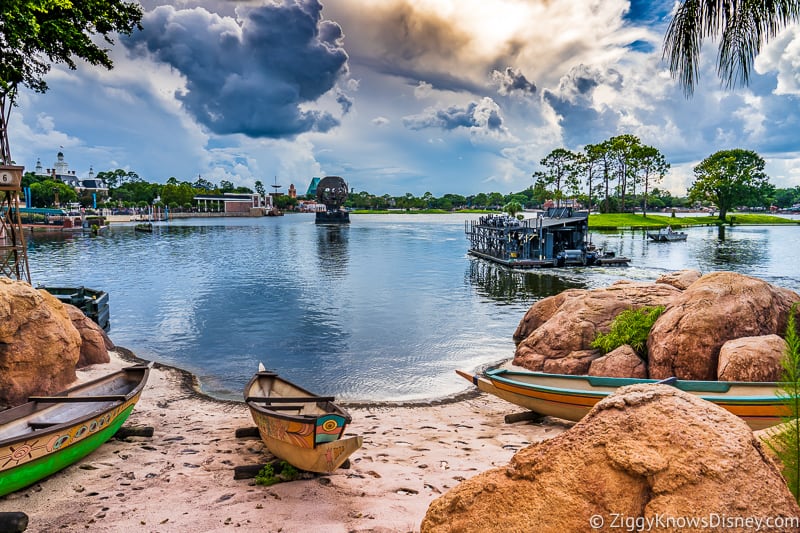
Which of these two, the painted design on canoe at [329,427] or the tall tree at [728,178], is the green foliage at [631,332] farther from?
the tall tree at [728,178]

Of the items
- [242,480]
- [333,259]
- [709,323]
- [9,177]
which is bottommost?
[242,480]

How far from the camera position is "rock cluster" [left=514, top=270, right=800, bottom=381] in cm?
977

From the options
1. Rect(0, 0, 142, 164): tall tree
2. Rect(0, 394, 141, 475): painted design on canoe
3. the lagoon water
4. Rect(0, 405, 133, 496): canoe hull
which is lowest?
the lagoon water

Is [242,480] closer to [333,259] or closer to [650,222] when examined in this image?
[333,259]

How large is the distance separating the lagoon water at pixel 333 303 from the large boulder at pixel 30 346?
14.1ft

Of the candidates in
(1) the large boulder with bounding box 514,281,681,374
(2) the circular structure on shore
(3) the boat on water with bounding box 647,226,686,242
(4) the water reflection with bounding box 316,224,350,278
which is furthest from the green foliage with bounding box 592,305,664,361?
(2) the circular structure on shore

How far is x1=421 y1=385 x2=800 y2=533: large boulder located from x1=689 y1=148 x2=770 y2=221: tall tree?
12068 cm

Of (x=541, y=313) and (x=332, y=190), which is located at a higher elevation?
(x=332, y=190)

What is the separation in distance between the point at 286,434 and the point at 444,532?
4805 millimetres

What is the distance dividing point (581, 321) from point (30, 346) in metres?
14.8

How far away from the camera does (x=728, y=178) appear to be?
103m

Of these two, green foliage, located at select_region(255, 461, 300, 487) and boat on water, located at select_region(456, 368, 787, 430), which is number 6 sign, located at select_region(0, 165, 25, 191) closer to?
green foliage, located at select_region(255, 461, 300, 487)

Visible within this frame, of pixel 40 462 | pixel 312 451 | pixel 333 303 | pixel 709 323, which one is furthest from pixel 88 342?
pixel 709 323

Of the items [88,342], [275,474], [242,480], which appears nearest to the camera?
[242,480]
